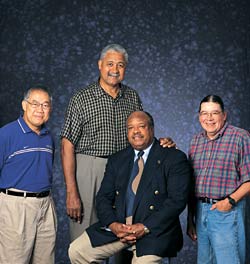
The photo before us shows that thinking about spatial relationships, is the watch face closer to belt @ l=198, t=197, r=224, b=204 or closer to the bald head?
belt @ l=198, t=197, r=224, b=204

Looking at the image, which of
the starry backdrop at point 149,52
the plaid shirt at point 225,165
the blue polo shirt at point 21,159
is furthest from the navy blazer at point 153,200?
the starry backdrop at point 149,52

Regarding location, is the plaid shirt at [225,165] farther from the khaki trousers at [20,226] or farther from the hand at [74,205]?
the khaki trousers at [20,226]

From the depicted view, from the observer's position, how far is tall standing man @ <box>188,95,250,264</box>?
3225 millimetres

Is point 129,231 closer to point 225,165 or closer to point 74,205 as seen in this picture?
point 74,205

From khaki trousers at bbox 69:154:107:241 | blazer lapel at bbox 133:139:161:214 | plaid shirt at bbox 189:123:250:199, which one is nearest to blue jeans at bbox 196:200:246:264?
plaid shirt at bbox 189:123:250:199

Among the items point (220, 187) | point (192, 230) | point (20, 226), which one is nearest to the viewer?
point (20, 226)

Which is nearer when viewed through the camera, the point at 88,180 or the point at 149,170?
the point at 149,170

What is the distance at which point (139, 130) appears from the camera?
340 cm

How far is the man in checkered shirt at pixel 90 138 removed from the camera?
11.8 feet

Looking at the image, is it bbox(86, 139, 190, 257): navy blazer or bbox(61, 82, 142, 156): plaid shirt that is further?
bbox(61, 82, 142, 156): plaid shirt

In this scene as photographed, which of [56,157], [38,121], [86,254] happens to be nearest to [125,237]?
[86,254]

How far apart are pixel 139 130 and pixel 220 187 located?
0.58m

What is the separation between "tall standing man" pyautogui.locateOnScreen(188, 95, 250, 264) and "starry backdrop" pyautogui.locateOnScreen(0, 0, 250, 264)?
1537 millimetres

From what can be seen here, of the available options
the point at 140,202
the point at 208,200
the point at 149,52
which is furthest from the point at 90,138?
the point at 149,52
